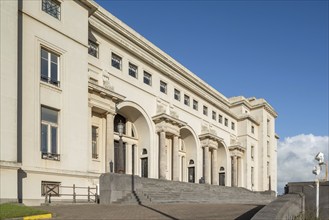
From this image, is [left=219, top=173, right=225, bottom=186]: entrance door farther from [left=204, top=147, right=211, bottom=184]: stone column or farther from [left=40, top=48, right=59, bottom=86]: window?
[left=40, top=48, right=59, bottom=86]: window

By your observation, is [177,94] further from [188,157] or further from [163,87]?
[188,157]

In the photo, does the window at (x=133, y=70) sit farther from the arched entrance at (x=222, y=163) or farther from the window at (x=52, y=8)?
the arched entrance at (x=222, y=163)

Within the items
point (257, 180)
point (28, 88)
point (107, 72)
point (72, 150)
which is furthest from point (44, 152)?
point (257, 180)

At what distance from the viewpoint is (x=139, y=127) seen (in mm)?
32750

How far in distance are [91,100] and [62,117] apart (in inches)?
173

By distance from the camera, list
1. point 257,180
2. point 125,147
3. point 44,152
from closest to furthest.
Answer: point 44,152, point 125,147, point 257,180

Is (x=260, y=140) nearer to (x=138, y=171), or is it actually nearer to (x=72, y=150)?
(x=138, y=171)

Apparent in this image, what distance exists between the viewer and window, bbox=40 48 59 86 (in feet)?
65.0

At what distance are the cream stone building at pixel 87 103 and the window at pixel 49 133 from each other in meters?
0.06

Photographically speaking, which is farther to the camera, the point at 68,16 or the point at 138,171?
the point at 138,171

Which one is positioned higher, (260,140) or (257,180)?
(260,140)

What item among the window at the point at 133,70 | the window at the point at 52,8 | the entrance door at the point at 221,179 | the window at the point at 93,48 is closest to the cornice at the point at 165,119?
the window at the point at 133,70

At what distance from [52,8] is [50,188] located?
33.8 feet

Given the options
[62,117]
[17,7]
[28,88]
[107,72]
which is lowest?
[62,117]
